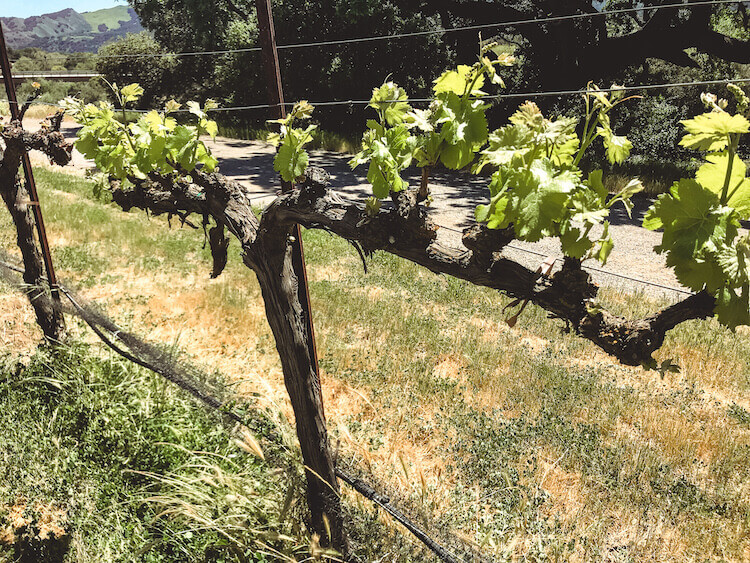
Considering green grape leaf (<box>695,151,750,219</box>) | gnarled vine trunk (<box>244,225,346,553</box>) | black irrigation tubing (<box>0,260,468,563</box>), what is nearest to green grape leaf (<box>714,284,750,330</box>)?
green grape leaf (<box>695,151,750,219</box>)

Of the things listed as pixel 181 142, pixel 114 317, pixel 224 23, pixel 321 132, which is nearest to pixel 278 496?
pixel 181 142

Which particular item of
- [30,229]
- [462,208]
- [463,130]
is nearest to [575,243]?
[463,130]

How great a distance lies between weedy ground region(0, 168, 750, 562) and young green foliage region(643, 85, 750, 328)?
7.03 ft

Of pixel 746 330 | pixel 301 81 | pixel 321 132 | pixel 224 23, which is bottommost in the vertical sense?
pixel 746 330

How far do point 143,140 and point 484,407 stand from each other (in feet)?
11.6

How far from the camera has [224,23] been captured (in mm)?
21250

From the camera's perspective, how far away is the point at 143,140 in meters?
2.79

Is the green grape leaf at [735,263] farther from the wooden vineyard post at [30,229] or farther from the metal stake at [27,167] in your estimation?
the wooden vineyard post at [30,229]

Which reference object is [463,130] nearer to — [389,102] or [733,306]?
[389,102]

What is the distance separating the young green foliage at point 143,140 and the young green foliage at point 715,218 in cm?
200

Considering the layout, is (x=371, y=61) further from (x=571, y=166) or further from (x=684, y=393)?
(x=571, y=166)

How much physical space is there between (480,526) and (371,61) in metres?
17.5

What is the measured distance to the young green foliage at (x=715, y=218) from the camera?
1301mm

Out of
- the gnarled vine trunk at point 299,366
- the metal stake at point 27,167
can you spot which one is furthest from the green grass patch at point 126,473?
the metal stake at point 27,167
